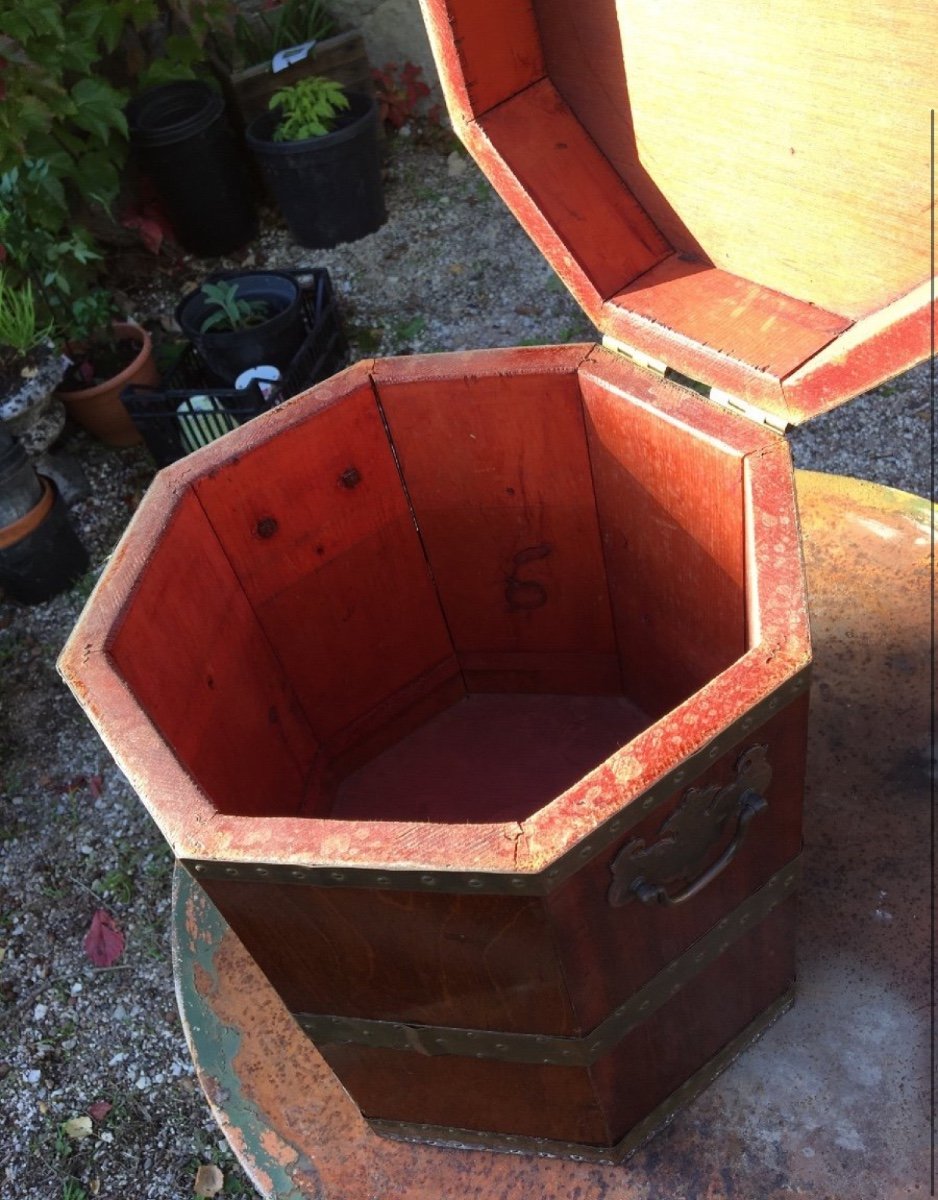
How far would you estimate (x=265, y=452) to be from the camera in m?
1.44

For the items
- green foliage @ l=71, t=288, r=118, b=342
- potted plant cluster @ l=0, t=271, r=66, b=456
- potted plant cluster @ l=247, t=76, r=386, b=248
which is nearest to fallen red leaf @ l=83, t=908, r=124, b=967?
potted plant cluster @ l=0, t=271, r=66, b=456

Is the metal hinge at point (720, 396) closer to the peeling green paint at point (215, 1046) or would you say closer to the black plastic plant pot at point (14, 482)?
the peeling green paint at point (215, 1046)

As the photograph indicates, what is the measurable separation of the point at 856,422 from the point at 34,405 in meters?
2.63

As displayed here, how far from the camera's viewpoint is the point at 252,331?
3559mm

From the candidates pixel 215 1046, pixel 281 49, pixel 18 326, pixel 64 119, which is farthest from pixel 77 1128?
pixel 281 49

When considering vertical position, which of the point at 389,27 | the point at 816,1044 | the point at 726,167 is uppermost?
the point at 726,167

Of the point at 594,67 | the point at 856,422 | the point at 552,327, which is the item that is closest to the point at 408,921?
the point at 594,67

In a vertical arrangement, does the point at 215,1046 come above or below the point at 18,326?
below

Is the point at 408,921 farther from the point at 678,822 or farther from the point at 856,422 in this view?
the point at 856,422

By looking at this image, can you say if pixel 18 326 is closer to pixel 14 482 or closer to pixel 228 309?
pixel 14 482

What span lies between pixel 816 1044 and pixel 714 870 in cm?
41

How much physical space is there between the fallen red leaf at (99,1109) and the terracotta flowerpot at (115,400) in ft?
7.59

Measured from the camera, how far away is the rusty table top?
1.19 m

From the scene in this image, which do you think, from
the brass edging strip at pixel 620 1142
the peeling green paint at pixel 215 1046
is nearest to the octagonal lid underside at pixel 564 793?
the peeling green paint at pixel 215 1046
